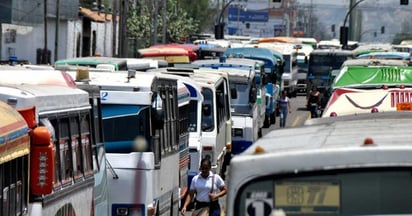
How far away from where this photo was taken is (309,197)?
18.7ft

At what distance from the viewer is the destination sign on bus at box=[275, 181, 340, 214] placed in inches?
224

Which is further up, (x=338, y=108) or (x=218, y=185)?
(x=338, y=108)

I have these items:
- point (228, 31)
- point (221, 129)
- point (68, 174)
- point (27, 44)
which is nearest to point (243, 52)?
point (27, 44)

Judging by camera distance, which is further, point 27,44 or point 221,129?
point 27,44

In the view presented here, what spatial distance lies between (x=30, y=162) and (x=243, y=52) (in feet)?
143

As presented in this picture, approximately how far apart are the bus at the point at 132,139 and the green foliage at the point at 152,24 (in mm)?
70699

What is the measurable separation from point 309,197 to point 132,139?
1090cm

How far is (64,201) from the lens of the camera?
12234 mm

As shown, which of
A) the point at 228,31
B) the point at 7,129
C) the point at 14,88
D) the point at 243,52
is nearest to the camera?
the point at 7,129

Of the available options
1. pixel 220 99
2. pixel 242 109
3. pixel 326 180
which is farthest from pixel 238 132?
pixel 326 180

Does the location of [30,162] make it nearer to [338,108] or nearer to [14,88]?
[14,88]

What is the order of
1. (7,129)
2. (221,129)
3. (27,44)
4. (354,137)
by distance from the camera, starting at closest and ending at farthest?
(354,137)
(7,129)
(221,129)
(27,44)

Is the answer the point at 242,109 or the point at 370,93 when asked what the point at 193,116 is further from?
the point at 242,109

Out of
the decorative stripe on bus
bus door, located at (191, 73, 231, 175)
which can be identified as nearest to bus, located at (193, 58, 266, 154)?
bus door, located at (191, 73, 231, 175)
